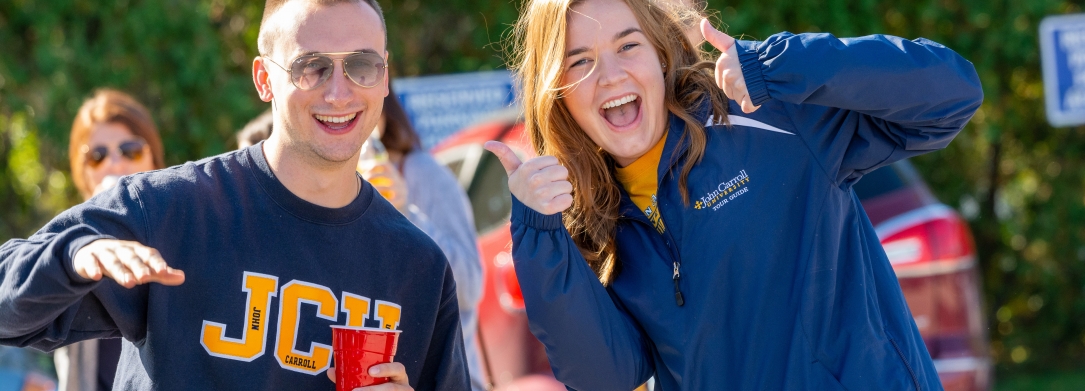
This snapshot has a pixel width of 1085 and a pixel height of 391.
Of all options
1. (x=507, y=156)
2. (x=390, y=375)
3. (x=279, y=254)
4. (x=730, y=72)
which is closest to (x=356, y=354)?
(x=390, y=375)

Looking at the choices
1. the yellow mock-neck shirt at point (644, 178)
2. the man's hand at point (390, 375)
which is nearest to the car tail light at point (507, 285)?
the yellow mock-neck shirt at point (644, 178)

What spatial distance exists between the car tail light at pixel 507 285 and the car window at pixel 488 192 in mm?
498

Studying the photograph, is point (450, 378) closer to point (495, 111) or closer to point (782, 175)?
point (782, 175)

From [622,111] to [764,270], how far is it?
1.91 ft

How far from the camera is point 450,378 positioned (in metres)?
2.59

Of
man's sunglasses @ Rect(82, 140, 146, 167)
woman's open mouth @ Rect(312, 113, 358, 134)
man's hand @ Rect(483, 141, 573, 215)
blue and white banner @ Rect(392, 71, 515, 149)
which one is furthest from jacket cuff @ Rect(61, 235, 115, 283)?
blue and white banner @ Rect(392, 71, 515, 149)

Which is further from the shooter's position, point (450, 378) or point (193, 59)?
point (193, 59)

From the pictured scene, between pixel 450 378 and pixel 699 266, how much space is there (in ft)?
2.27

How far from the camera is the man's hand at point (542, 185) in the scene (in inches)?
97.3

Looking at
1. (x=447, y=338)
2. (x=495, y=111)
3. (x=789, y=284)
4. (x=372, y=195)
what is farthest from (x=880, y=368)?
(x=495, y=111)

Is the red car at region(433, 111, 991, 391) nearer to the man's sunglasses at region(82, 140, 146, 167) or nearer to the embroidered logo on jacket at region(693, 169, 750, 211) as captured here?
the man's sunglasses at region(82, 140, 146, 167)

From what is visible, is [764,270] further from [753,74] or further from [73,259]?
[73,259]

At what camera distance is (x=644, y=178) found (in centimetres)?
270

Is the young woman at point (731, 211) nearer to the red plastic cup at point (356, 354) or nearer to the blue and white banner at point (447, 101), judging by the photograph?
the red plastic cup at point (356, 354)
